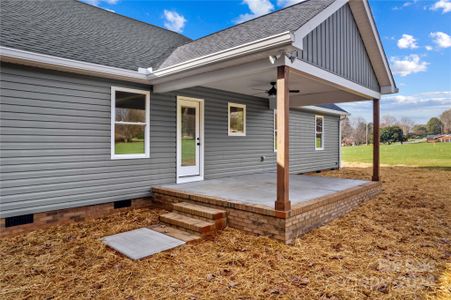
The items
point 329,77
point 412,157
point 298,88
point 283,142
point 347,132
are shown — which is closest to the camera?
point 283,142

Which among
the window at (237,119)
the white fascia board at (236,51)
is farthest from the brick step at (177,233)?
the window at (237,119)

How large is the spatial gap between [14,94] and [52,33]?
156cm

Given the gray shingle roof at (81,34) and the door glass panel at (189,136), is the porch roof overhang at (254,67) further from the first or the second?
the door glass panel at (189,136)

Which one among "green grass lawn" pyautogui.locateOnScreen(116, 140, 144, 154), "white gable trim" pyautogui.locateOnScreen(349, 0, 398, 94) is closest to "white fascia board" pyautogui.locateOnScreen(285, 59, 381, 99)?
"white gable trim" pyautogui.locateOnScreen(349, 0, 398, 94)

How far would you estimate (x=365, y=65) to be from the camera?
Result: 270 inches

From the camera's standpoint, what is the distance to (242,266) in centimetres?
326

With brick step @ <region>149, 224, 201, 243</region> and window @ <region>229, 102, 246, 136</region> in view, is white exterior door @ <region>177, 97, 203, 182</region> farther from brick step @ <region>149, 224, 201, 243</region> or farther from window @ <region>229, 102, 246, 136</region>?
brick step @ <region>149, 224, 201, 243</region>

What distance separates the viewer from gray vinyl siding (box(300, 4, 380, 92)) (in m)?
4.75

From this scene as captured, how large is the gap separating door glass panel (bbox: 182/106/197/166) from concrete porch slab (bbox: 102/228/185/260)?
2656 mm

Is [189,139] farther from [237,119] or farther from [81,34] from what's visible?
[81,34]

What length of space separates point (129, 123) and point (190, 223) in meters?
2.64

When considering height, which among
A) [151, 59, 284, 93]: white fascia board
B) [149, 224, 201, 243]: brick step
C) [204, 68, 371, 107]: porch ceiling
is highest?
[204, 68, 371, 107]: porch ceiling

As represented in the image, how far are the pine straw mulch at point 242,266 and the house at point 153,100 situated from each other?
0.47 m

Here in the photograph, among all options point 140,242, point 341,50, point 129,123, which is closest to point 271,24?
point 341,50
